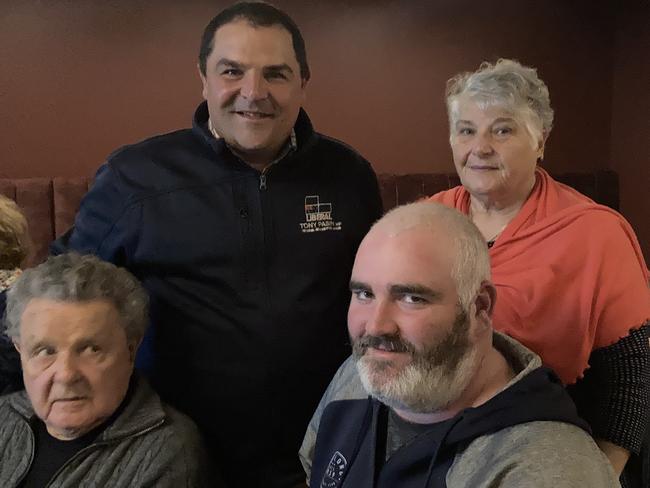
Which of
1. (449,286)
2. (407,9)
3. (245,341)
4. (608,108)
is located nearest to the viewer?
(449,286)

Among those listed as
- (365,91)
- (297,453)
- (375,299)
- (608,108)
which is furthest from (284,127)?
(608,108)

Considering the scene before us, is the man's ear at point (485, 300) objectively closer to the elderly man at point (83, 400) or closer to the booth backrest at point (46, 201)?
the elderly man at point (83, 400)

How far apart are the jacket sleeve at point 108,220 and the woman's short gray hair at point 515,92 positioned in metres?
0.89

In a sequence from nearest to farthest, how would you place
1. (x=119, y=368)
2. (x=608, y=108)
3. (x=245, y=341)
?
(x=119, y=368), (x=245, y=341), (x=608, y=108)

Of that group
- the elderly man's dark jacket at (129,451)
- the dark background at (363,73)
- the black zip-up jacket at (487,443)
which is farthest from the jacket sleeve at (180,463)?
the dark background at (363,73)

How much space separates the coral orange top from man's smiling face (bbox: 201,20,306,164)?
0.66 m

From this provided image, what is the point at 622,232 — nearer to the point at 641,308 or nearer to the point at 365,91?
the point at 641,308

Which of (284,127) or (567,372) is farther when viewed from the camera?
(284,127)

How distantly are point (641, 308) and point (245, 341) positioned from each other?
2.98 feet

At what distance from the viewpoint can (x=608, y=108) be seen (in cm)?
496

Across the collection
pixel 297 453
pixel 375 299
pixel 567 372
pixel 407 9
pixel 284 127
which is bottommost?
pixel 297 453

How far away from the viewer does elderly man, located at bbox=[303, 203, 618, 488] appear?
3.78 ft

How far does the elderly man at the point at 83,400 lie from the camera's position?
1.48 metres

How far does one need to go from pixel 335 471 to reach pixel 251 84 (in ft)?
2.87
